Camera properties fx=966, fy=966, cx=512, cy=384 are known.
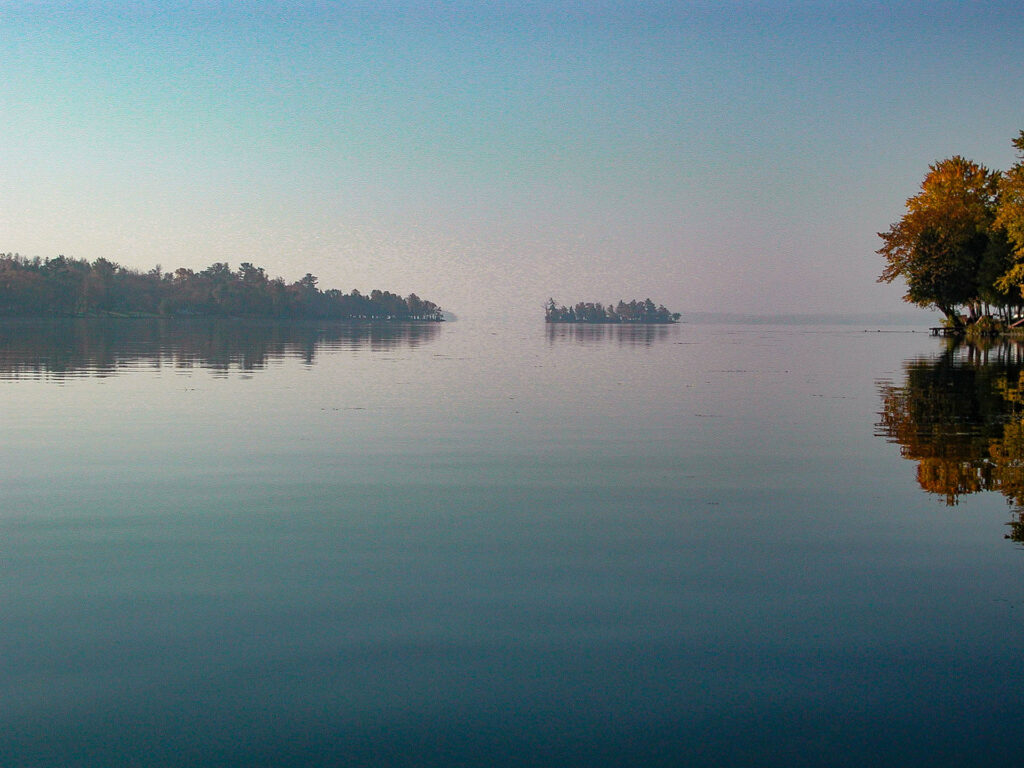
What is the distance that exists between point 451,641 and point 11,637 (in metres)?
3.07

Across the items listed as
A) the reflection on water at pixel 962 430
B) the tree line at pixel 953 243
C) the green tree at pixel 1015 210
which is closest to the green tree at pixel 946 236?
the tree line at pixel 953 243

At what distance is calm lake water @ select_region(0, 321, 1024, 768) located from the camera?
212 inches

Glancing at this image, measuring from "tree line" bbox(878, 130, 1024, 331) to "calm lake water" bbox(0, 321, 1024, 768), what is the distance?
78.5m

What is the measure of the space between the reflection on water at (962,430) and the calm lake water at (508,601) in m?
0.14

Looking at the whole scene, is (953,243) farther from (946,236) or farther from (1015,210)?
(1015,210)

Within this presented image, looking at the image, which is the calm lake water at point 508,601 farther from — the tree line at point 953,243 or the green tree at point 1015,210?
the tree line at point 953,243

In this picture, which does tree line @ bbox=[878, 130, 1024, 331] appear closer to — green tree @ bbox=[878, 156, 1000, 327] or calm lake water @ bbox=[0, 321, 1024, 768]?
green tree @ bbox=[878, 156, 1000, 327]

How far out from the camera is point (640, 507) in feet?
37.8

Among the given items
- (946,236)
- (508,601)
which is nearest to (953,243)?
(946,236)

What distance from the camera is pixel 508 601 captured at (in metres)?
7.57

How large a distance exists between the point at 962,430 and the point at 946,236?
8021 centimetres

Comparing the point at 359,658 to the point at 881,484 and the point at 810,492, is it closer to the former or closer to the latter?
the point at 810,492

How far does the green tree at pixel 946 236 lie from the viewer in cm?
9012

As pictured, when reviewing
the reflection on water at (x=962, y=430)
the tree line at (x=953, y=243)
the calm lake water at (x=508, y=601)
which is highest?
the tree line at (x=953, y=243)
